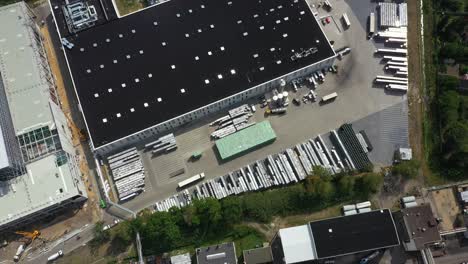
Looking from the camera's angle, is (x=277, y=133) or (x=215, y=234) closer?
(x=215, y=234)

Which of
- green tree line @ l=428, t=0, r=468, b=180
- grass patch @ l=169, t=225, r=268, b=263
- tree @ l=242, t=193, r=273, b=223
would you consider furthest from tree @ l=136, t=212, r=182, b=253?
green tree line @ l=428, t=0, r=468, b=180

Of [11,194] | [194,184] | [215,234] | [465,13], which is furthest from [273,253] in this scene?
[465,13]

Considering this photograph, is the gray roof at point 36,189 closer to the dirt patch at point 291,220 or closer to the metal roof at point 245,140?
the metal roof at point 245,140

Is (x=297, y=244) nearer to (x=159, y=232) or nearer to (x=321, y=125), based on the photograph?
(x=159, y=232)

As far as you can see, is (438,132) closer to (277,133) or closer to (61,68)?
(277,133)

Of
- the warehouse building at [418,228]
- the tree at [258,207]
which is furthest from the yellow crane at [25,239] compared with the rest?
the warehouse building at [418,228]

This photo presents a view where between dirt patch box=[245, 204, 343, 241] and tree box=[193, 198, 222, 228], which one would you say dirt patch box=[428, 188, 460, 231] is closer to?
dirt patch box=[245, 204, 343, 241]
